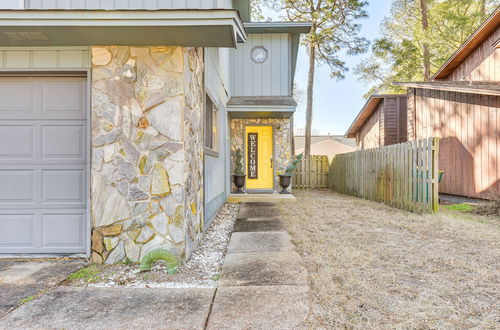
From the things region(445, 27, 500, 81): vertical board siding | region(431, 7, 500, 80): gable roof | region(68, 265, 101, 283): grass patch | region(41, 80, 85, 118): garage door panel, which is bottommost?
region(68, 265, 101, 283): grass patch

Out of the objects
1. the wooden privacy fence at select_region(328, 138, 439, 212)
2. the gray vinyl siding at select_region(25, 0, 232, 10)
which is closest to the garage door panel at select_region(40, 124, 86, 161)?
the gray vinyl siding at select_region(25, 0, 232, 10)

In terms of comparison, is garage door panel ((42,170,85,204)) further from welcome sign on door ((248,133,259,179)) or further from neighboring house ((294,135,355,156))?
neighboring house ((294,135,355,156))

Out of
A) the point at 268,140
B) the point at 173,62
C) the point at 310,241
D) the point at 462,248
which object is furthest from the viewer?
the point at 268,140

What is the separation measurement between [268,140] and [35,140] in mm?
6831

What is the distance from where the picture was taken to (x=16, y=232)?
3312 millimetres

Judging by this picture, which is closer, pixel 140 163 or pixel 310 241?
pixel 140 163

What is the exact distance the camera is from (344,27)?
46.4ft

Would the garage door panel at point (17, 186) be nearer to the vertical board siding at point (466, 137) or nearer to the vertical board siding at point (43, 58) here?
the vertical board siding at point (43, 58)

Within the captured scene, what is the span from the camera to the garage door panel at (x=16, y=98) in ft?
10.9

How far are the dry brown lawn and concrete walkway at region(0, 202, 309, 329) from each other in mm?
194

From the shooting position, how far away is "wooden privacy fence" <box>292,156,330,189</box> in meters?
13.3

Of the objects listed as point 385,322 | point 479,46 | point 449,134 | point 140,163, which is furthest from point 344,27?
point 385,322

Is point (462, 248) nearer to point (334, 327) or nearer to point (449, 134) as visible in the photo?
point (334, 327)

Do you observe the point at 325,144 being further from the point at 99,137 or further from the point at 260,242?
the point at 99,137
